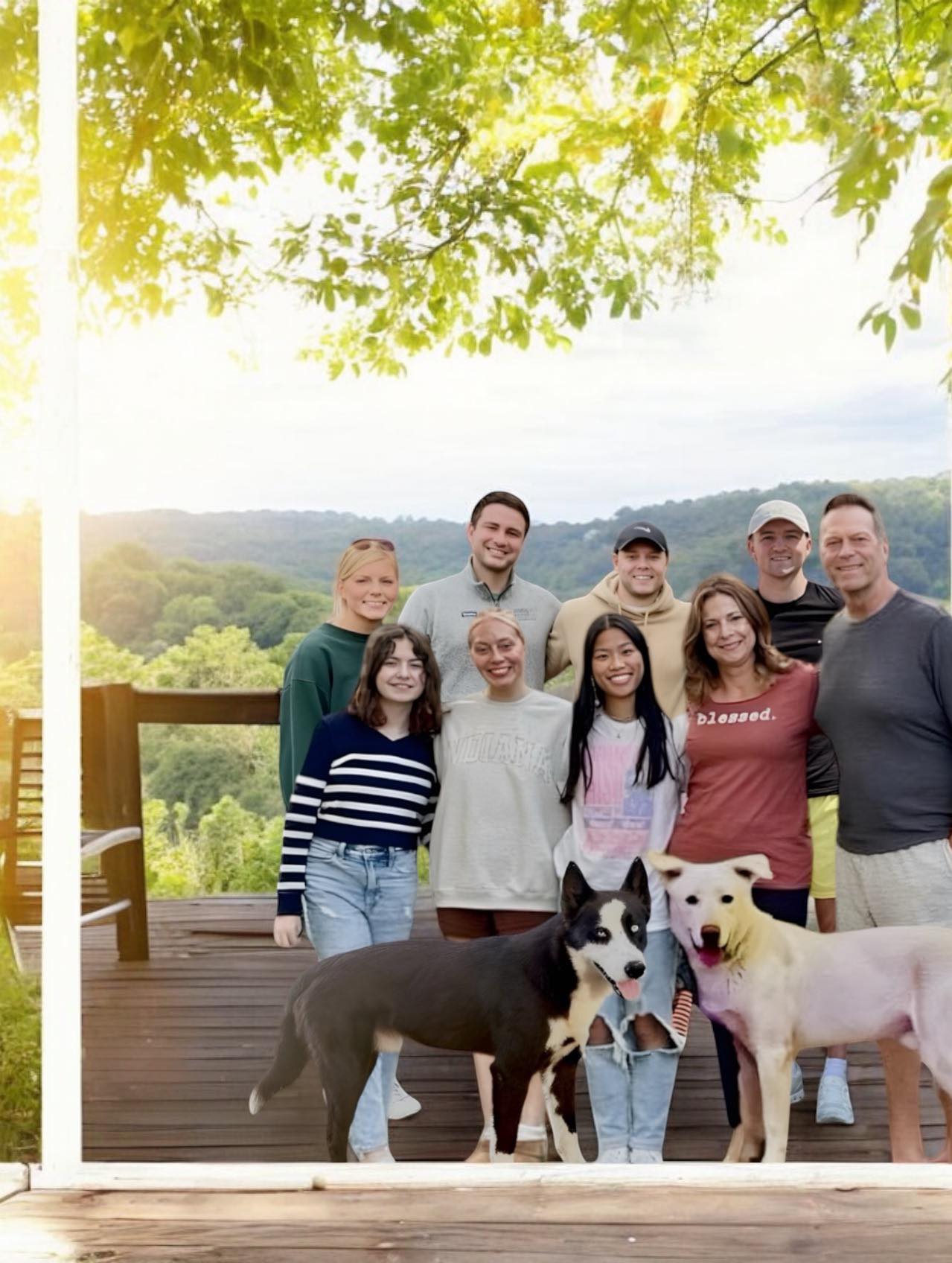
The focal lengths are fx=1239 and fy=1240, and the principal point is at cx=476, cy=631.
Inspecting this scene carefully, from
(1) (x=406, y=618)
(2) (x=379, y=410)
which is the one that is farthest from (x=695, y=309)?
(1) (x=406, y=618)

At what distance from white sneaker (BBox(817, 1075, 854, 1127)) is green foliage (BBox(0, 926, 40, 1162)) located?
2014mm

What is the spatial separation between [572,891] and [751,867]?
42cm

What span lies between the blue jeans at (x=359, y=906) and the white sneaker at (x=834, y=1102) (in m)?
1.18

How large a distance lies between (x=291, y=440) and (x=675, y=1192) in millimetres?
2129

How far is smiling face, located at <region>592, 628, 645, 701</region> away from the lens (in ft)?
9.39

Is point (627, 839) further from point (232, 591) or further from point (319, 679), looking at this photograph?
point (232, 591)

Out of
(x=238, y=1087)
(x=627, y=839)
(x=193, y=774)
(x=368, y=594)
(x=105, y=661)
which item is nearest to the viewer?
(x=627, y=839)

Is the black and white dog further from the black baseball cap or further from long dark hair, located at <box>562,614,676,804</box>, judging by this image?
the black baseball cap

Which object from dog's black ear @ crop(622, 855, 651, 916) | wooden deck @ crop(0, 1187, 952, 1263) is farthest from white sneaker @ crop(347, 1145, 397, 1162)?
dog's black ear @ crop(622, 855, 651, 916)

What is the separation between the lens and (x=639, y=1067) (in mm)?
2840

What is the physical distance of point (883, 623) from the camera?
2.84 m

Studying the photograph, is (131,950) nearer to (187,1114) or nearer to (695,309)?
(187,1114)

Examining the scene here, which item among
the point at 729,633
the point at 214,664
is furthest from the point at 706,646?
the point at 214,664

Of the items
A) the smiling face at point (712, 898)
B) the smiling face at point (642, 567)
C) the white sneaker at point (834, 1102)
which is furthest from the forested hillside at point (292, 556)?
the white sneaker at point (834, 1102)
